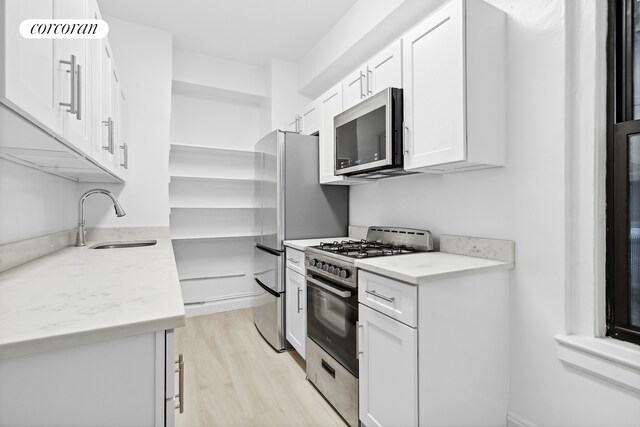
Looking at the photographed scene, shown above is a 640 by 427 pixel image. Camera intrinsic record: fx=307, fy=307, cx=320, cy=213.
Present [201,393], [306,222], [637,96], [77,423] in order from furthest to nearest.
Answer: [306,222]
[201,393]
[637,96]
[77,423]

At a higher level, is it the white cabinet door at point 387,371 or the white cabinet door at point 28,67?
the white cabinet door at point 28,67

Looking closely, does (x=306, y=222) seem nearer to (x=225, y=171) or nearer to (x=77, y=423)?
(x=225, y=171)

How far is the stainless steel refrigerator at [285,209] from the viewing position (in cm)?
258

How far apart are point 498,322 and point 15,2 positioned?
207cm

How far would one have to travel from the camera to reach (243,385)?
207 centimetres

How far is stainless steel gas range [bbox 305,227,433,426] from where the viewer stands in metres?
1.67

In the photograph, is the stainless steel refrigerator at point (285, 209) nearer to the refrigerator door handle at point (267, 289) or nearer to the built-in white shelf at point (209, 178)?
the refrigerator door handle at point (267, 289)

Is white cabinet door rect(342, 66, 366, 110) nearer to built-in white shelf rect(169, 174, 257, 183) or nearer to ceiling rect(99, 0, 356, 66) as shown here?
ceiling rect(99, 0, 356, 66)

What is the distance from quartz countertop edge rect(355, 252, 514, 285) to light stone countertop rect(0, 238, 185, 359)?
869 millimetres

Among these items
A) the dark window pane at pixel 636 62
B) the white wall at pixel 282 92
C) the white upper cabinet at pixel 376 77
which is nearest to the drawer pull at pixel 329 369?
the white upper cabinet at pixel 376 77

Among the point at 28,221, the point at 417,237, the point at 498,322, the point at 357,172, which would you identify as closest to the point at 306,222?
the point at 357,172

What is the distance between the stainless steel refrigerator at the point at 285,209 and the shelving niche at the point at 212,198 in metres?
0.67

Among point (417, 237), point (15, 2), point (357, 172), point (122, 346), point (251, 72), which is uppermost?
point (251, 72)

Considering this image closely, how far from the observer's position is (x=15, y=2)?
2.24 ft
